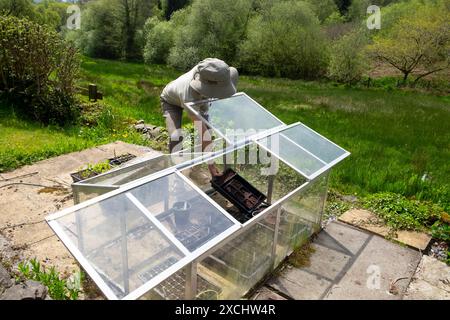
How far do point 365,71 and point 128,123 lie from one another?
21.5m

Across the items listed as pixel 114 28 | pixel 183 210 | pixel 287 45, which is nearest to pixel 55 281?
pixel 183 210

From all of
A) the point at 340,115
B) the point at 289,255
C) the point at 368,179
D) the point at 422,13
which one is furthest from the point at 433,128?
the point at 422,13

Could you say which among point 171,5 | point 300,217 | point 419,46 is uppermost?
point 171,5

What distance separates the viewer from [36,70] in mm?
8188

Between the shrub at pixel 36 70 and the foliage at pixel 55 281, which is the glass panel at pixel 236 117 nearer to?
the foliage at pixel 55 281

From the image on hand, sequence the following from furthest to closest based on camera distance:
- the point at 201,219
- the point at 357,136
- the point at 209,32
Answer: the point at 209,32 < the point at 357,136 < the point at 201,219

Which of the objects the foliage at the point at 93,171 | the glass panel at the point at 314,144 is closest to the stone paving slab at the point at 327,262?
the glass panel at the point at 314,144

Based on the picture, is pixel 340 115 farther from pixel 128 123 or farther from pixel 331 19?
pixel 331 19

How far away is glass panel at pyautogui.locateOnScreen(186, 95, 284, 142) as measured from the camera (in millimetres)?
4504

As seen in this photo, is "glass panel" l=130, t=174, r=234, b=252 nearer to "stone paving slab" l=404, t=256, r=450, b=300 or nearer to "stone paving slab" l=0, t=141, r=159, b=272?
"stone paving slab" l=0, t=141, r=159, b=272

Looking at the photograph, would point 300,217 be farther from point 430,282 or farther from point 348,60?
point 348,60

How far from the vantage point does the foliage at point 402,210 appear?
5203 millimetres

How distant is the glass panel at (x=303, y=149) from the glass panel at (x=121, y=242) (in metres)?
2.07

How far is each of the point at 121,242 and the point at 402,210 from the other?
15.1 feet
